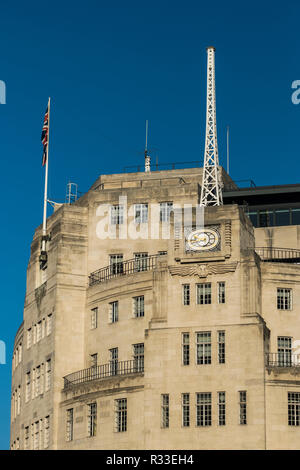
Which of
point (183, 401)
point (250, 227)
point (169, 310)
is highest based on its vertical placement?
point (250, 227)

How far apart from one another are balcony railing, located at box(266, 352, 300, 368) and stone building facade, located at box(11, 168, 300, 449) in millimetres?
99

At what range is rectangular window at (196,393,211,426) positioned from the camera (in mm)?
114375

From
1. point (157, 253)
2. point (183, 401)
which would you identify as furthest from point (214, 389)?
point (157, 253)

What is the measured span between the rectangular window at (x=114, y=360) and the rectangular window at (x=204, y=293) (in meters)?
9.38

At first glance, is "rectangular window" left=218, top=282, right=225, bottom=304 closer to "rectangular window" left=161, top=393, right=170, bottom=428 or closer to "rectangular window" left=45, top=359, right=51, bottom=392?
"rectangular window" left=161, top=393, right=170, bottom=428

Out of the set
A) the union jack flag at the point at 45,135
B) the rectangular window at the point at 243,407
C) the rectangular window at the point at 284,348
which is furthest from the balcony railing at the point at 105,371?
the union jack flag at the point at 45,135

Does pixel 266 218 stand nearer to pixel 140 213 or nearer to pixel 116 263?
pixel 140 213

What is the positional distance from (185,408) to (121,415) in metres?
6.02

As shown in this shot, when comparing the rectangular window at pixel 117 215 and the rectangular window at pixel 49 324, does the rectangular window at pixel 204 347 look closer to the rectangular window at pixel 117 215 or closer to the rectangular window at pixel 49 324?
the rectangular window at pixel 49 324

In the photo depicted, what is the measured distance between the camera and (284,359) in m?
119

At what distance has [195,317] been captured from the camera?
117500 mm

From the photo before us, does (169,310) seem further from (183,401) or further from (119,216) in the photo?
(119,216)

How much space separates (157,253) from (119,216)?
5.36 meters

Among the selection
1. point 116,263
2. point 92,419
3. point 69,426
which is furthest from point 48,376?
point 116,263
